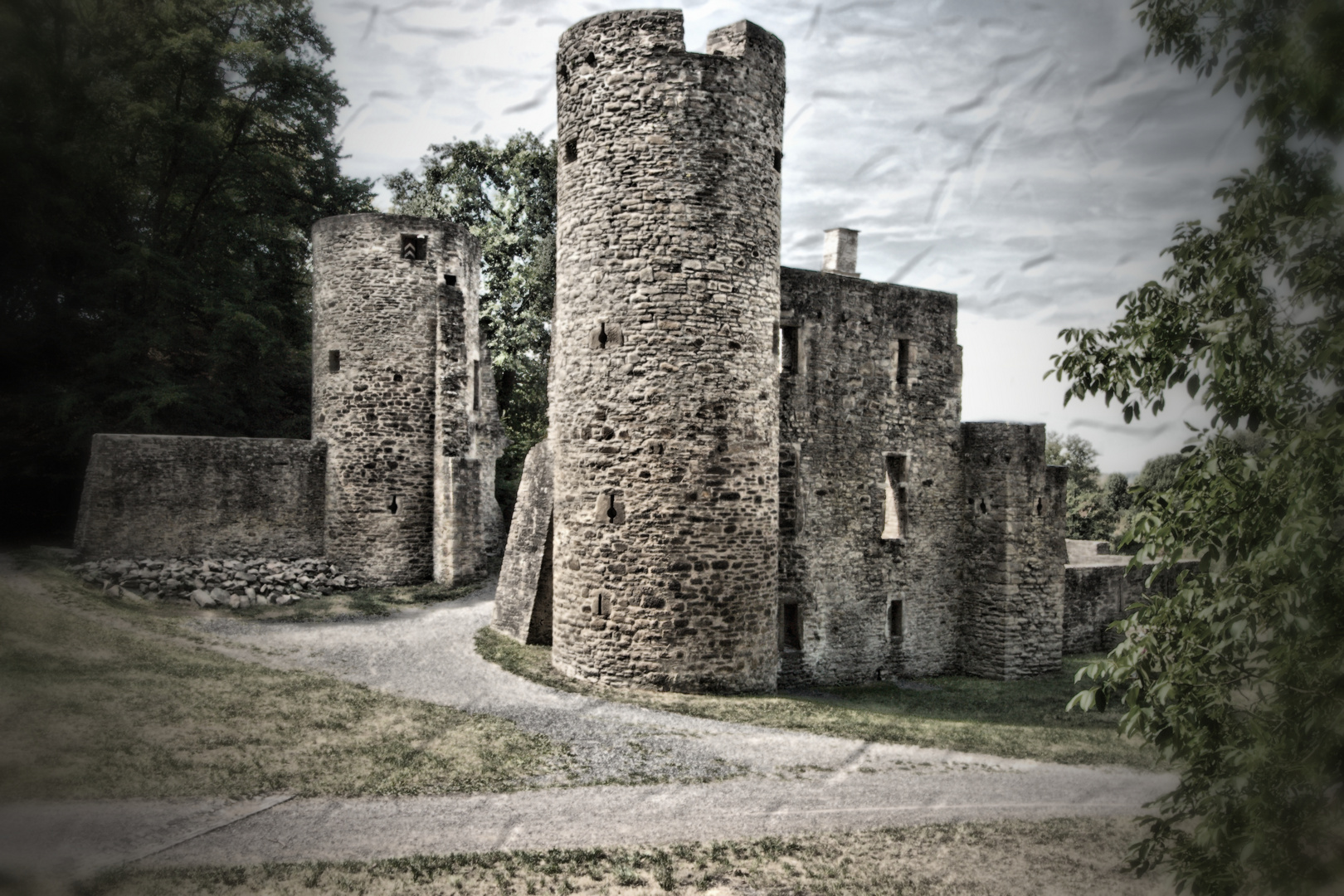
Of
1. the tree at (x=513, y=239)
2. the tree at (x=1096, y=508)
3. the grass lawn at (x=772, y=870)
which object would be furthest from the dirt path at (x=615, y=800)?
the tree at (x=1096, y=508)

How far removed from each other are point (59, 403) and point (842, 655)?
1452 centimetres

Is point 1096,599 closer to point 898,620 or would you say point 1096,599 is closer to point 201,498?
point 898,620

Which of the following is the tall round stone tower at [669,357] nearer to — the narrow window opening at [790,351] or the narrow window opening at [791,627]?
the narrow window opening at [791,627]

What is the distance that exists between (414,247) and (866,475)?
13310 mm

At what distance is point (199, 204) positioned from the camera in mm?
14820

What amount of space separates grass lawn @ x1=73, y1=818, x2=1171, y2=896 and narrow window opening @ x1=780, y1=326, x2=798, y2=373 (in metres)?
9.99

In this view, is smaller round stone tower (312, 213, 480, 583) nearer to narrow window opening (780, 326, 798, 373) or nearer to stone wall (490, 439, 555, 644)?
stone wall (490, 439, 555, 644)

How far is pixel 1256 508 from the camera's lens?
3869 mm

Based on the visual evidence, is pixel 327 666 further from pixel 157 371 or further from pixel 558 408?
pixel 157 371

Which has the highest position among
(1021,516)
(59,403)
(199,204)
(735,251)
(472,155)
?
(472,155)

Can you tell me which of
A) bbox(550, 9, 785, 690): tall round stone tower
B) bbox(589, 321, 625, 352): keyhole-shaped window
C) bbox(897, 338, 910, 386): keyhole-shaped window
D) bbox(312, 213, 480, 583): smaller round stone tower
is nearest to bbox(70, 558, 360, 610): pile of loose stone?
bbox(312, 213, 480, 583): smaller round stone tower

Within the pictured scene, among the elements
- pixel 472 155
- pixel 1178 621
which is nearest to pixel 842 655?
pixel 1178 621

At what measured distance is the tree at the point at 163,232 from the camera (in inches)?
94.6

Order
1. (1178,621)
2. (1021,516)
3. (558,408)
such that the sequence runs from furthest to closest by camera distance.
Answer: (1021,516) → (558,408) → (1178,621)
